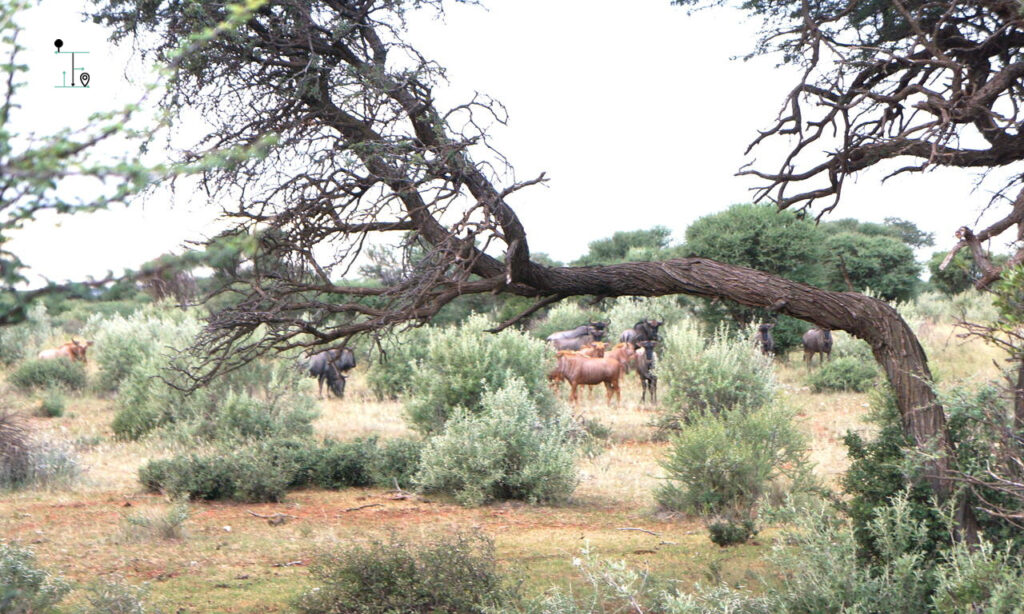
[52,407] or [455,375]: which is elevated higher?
[455,375]

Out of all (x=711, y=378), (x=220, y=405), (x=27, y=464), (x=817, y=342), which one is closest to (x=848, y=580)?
(x=711, y=378)

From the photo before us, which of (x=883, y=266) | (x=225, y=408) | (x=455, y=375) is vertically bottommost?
(x=225, y=408)

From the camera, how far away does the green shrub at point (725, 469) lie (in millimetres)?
11078

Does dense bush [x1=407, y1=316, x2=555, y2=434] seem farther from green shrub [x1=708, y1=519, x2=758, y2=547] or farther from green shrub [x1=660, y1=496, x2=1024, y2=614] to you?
green shrub [x1=660, y1=496, x2=1024, y2=614]

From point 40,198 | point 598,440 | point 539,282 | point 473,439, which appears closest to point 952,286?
point 598,440

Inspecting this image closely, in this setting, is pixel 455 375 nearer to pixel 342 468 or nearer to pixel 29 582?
pixel 342 468

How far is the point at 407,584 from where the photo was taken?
23.0 feet

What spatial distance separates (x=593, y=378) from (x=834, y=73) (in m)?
11.7

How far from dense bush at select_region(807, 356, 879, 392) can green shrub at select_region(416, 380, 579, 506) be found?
1156 centimetres

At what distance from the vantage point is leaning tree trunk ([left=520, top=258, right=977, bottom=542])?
22.8 feet

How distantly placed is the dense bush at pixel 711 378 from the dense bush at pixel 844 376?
6.15 metres

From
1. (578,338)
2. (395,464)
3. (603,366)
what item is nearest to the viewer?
(395,464)

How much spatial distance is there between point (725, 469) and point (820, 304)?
13.4 ft

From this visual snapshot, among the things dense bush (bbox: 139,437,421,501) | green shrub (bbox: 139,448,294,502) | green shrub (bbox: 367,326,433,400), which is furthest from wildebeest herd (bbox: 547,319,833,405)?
green shrub (bbox: 139,448,294,502)
